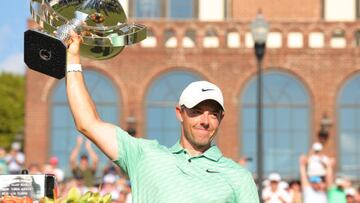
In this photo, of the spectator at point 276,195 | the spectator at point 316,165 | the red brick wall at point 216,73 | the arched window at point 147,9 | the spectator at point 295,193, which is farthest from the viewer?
the arched window at point 147,9

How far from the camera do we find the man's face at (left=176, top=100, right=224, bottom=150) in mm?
4105

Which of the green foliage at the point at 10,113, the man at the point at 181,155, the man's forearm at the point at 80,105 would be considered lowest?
the green foliage at the point at 10,113

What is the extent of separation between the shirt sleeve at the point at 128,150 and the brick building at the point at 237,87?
80.9ft

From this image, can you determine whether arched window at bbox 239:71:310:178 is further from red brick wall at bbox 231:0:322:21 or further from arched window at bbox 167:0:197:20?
arched window at bbox 167:0:197:20

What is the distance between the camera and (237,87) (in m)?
29.5

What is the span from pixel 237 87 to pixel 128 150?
83.4 ft

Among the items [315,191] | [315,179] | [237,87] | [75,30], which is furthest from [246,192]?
[237,87]

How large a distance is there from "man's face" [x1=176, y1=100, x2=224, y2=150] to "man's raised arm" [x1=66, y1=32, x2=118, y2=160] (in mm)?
311

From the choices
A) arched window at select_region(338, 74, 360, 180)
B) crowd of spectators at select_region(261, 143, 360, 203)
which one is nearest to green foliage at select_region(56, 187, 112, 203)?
crowd of spectators at select_region(261, 143, 360, 203)

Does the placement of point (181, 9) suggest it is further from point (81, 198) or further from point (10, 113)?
point (10, 113)

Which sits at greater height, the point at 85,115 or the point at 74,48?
the point at 74,48

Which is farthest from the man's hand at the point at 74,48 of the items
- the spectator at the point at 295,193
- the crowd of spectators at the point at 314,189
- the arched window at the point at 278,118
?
the arched window at the point at 278,118

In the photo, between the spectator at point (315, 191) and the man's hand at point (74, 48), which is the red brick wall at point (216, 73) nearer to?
the spectator at point (315, 191)

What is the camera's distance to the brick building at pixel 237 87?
29.2m
